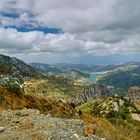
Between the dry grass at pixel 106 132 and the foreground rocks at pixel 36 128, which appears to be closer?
the foreground rocks at pixel 36 128

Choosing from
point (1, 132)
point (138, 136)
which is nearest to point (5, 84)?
point (138, 136)

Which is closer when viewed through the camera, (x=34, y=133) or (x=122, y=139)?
(x=34, y=133)

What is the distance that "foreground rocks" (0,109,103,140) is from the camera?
21219 mm

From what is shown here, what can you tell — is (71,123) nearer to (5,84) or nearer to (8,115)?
(8,115)

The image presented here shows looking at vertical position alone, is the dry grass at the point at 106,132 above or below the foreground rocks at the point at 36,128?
below

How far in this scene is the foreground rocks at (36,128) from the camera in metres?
21.2

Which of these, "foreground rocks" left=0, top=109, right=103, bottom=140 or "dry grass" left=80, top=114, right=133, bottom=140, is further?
"dry grass" left=80, top=114, right=133, bottom=140

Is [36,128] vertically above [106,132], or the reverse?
[36,128]

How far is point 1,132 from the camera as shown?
22.1 meters

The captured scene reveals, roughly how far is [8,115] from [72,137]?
7764mm

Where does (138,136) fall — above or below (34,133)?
below

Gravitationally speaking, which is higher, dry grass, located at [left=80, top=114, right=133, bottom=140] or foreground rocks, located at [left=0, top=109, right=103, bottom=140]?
foreground rocks, located at [left=0, top=109, right=103, bottom=140]

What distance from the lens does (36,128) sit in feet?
75.3

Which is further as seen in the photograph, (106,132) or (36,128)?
(106,132)
